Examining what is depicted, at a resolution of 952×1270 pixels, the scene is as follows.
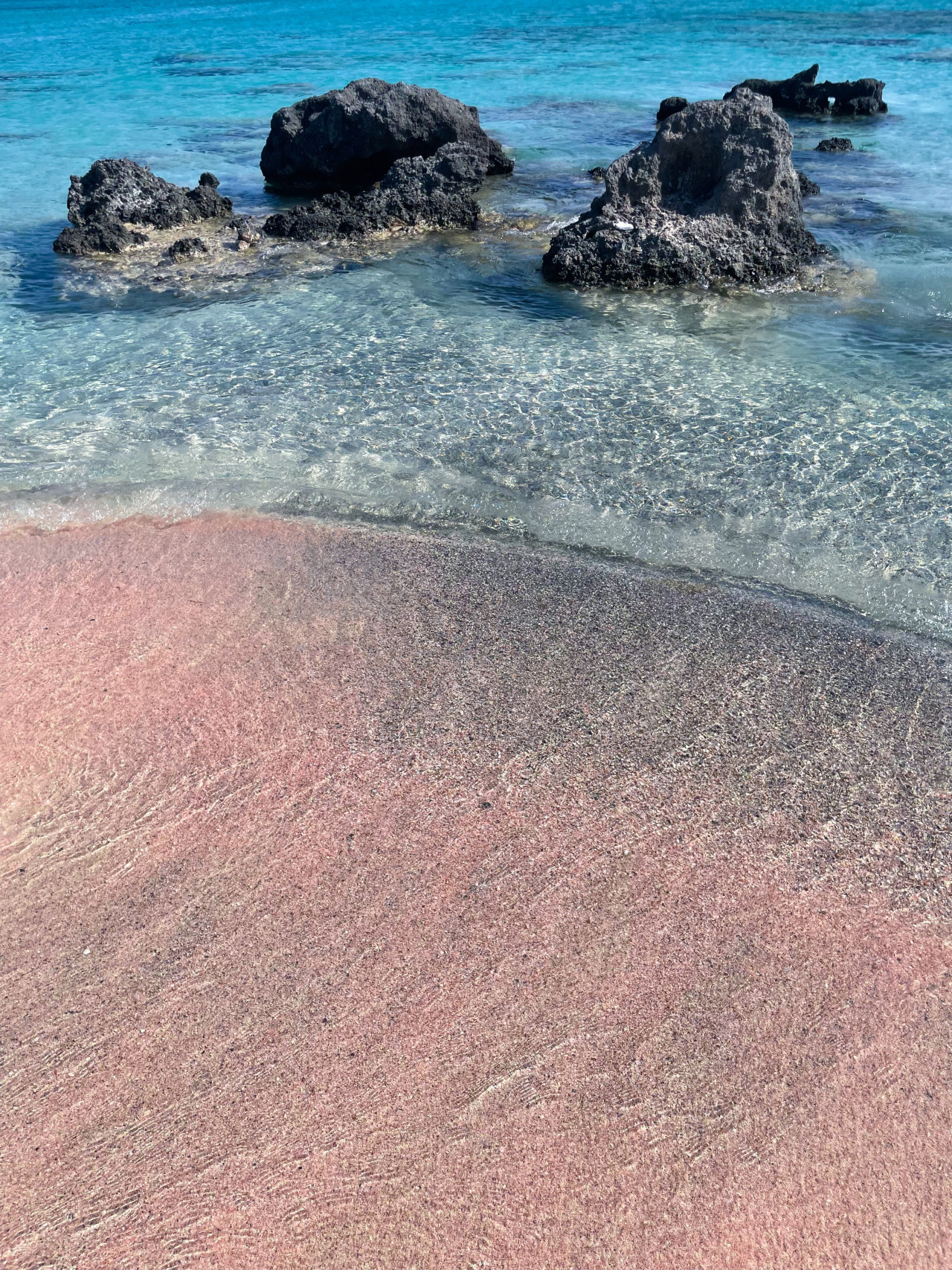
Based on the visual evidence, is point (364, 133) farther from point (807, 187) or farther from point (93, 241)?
point (807, 187)

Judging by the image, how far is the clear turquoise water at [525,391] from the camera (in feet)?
24.7

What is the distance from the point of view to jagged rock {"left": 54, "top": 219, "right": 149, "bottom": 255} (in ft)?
45.2

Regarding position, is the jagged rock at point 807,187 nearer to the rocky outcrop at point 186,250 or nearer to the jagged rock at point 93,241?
the rocky outcrop at point 186,250

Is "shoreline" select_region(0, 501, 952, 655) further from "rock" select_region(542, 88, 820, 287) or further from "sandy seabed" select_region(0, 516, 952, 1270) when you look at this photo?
"rock" select_region(542, 88, 820, 287)

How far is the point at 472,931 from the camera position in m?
4.27

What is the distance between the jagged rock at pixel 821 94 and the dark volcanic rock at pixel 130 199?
12941 millimetres

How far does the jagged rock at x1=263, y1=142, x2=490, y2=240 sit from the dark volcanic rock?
1271 millimetres

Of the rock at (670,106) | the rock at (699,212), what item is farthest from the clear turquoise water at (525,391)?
the rock at (670,106)

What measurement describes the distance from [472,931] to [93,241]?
12810 millimetres

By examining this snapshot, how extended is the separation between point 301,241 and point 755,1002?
500 inches

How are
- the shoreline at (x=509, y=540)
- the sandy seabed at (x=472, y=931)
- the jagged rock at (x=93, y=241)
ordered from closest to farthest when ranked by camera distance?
the sandy seabed at (x=472, y=931), the shoreline at (x=509, y=540), the jagged rock at (x=93, y=241)

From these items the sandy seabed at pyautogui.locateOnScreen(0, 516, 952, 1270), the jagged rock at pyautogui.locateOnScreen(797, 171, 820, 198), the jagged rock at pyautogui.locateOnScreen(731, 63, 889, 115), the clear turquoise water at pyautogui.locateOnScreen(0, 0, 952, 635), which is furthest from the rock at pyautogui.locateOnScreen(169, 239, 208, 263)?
the jagged rock at pyautogui.locateOnScreen(731, 63, 889, 115)

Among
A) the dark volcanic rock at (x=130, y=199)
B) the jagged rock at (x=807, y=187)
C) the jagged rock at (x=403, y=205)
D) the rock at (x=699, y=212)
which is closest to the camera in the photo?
the rock at (x=699, y=212)

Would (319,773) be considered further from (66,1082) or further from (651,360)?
(651,360)
